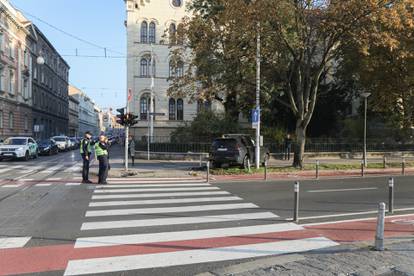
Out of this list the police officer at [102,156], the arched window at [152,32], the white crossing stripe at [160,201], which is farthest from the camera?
the arched window at [152,32]

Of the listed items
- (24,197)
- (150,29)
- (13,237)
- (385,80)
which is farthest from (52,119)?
(13,237)

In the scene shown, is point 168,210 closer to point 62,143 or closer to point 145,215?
point 145,215

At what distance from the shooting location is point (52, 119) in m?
78.1

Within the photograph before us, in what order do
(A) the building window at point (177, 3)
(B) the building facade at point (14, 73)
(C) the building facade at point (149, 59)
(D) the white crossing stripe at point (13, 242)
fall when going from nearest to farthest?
1. (D) the white crossing stripe at point (13, 242)
2. (B) the building facade at point (14, 73)
3. (C) the building facade at point (149, 59)
4. (A) the building window at point (177, 3)

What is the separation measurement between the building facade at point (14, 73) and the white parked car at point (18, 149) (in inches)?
677

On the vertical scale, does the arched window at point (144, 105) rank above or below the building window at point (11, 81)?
below

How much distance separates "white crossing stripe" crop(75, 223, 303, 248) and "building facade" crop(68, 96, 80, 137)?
100m

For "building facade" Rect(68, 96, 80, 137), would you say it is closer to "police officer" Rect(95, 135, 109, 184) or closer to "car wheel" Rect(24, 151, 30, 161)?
"car wheel" Rect(24, 151, 30, 161)

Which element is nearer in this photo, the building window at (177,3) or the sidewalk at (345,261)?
the sidewalk at (345,261)

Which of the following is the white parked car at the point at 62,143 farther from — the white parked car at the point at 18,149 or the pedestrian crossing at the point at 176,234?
the pedestrian crossing at the point at 176,234

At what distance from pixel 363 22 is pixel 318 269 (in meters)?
16.3

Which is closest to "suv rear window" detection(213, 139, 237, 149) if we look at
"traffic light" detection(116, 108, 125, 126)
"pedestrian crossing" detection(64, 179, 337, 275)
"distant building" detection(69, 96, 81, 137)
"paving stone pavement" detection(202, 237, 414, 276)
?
"traffic light" detection(116, 108, 125, 126)

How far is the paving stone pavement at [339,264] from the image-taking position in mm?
5688

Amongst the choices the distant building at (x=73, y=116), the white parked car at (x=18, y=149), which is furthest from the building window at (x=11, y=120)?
the distant building at (x=73, y=116)
